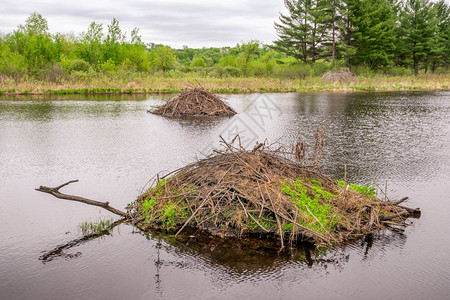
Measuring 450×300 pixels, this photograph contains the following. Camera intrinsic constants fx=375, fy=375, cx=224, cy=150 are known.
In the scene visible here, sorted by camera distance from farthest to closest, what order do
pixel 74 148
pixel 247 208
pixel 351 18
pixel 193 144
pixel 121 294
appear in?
pixel 351 18 < pixel 193 144 < pixel 74 148 < pixel 247 208 < pixel 121 294

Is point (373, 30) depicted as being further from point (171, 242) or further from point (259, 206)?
point (171, 242)

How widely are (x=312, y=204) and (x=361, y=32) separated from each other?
53623 mm

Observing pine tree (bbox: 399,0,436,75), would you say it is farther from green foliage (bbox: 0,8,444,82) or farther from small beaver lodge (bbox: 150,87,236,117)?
small beaver lodge (bbox: 150,87,236,117)

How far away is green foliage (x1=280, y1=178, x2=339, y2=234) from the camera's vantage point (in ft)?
18.6

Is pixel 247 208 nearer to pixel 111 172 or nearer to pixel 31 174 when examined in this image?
pixel 111 172

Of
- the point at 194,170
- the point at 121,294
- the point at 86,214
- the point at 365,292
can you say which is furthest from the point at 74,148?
the point at 365,292

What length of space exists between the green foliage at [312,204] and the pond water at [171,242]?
1.34 ft

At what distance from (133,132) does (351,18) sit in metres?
46.6

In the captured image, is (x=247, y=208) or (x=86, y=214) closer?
(x=247, y=208)

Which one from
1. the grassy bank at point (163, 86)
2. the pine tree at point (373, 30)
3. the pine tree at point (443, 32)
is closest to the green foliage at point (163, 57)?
the grassy bank at point (163, 86)

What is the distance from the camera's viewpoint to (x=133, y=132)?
15.2 metres

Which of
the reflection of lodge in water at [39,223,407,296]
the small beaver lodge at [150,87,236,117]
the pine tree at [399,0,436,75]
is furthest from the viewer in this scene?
the pine tree at [399,0,436,75]

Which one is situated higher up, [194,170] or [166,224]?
[194,170]

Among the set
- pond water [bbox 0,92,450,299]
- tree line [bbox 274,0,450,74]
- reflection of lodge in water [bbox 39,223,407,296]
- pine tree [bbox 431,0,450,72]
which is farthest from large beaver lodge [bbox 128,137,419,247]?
pine tree [bbox 431,0,450,72]
